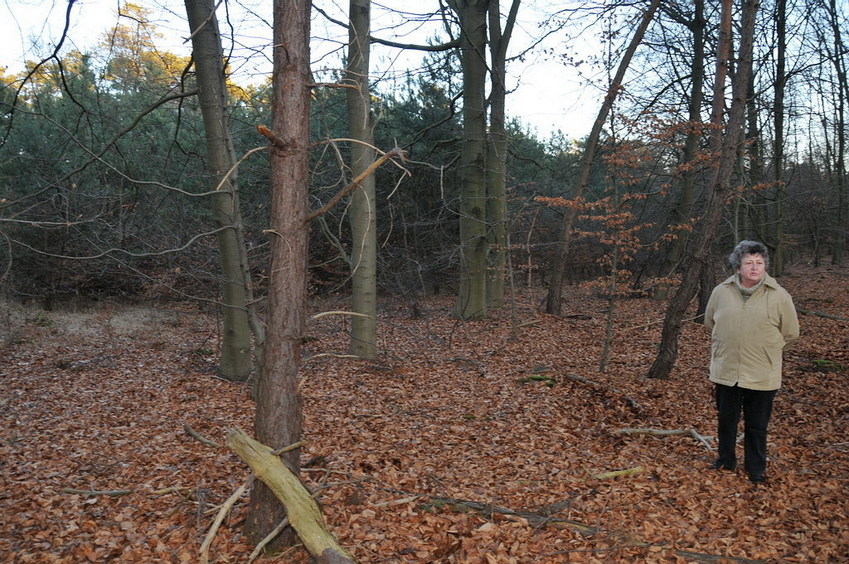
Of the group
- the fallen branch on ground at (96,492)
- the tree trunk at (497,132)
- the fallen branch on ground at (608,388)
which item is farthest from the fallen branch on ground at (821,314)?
the fallen branch on ground at (96,492)

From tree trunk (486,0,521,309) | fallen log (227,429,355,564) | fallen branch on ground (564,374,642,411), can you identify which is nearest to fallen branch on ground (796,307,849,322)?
tree trunk (486,0,521,309)

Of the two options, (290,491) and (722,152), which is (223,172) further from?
(722,152)

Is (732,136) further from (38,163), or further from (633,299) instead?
(38,163)

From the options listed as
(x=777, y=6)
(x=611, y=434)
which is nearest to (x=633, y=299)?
(x=777, y=6)

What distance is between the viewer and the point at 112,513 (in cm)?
Result: 386

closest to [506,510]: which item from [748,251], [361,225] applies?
[748,251]

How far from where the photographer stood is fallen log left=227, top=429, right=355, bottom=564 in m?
3.11

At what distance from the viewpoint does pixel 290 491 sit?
320 centimetres

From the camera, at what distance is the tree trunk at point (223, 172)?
6113 millimetres

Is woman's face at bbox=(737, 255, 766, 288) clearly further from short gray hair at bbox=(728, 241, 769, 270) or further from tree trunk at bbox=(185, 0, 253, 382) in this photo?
tree trunk at bbox=(185, 0, 253, 382)

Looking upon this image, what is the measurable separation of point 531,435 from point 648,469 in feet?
4.07

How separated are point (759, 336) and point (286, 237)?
3.43 meters

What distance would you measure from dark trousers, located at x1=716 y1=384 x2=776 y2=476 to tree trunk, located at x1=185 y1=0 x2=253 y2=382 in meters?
4.55

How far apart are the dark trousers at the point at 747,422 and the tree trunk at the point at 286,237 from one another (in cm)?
324
